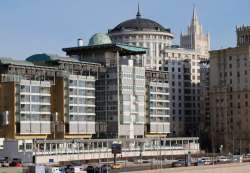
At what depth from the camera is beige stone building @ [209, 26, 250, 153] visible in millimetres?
185375

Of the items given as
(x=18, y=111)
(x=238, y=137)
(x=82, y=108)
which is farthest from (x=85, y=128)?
(x=238, y=137)

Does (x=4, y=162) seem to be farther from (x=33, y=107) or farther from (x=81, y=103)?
(x=81, y=103)

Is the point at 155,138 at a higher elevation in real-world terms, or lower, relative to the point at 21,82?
lower

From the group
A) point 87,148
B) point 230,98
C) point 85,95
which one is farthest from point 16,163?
point 230,98

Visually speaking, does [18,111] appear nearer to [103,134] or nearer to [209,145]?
[103,134]

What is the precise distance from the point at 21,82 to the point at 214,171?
51.2 m

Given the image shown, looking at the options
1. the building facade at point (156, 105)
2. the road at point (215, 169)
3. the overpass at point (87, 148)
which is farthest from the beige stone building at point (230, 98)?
the road at point (215, 169)

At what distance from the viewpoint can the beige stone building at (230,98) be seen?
185 m

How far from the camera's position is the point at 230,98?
189125mm

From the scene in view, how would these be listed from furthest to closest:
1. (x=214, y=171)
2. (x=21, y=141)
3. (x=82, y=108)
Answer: (x=82, y=108), (x=21, y=141), (x=214, y=171)

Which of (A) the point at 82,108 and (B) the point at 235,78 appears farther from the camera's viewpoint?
(B) the point at 235,78

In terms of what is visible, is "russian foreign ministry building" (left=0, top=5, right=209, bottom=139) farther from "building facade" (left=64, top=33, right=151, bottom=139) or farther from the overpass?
the overpass

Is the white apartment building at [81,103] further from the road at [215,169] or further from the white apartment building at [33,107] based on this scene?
the road at [215,169]

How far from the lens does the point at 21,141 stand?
138250 millimetres
